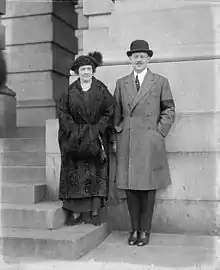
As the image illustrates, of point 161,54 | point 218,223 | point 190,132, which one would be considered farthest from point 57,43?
point 218,223

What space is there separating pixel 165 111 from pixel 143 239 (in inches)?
53.2

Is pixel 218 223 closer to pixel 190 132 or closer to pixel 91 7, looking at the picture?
pixel 190 132

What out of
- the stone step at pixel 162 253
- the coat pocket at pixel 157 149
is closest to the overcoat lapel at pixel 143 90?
the coat pocket at pixel 157 149

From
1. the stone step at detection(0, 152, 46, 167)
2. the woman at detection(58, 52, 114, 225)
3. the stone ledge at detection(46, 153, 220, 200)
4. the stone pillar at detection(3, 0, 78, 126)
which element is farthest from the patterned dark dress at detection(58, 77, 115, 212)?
the stone pillar at detection(3, 0, 78, 126)

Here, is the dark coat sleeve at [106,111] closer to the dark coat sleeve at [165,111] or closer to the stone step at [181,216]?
the dark coat sleeve at [165,111]

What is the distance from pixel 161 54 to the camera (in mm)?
5195

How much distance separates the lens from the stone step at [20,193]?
4.84 meters

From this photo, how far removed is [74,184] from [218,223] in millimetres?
1658

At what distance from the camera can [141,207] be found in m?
4.64

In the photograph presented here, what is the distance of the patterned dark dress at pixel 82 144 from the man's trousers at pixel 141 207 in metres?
0.30

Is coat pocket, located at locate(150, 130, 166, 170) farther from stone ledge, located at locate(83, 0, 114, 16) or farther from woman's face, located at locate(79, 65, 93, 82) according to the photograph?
stone ledge, located at locate(83, 0, 114, 16)

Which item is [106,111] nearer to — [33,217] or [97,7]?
[33,217]

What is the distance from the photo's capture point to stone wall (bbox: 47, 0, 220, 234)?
4.89 metres

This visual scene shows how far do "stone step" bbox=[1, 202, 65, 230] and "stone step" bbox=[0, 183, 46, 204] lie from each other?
0.21 meters
